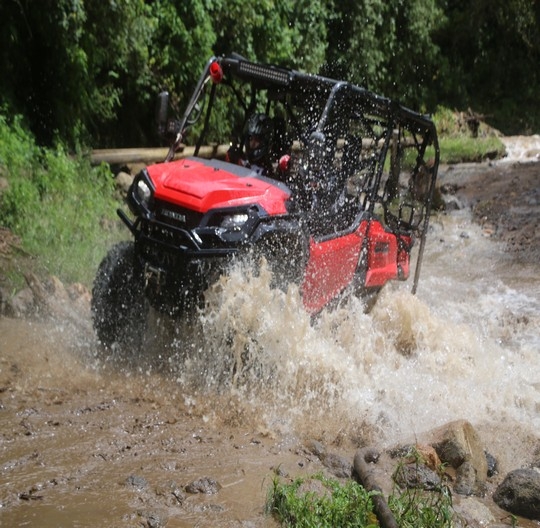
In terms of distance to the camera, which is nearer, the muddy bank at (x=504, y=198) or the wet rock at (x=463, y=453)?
the wet rock at (x=463, y=453)

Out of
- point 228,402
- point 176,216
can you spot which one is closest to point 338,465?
point 228,402

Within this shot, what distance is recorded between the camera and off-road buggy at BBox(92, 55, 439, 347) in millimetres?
5418

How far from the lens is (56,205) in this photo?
8.78 m

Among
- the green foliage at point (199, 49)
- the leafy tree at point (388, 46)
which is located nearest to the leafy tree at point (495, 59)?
the green foliage at point (199, 49)

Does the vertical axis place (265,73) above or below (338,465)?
above

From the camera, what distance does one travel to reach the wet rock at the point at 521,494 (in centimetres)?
450

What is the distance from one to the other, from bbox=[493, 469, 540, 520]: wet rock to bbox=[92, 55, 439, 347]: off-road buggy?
1.89 meters

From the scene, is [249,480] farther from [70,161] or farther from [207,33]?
[207,33]

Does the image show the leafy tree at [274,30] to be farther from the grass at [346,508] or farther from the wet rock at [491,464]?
the grass at [346,508]

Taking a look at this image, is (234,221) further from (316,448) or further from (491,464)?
(491,464)

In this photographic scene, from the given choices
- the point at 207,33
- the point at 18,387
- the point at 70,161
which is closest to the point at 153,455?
the point at 18,387

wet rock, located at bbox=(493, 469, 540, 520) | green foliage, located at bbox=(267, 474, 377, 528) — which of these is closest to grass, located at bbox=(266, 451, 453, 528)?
green foliage, located at bbox=(267, 474, 377, 528)

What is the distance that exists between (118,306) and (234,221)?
1.23 metres

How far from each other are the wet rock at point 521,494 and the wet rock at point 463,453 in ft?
0.56
